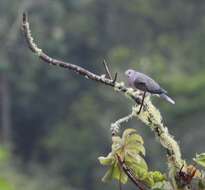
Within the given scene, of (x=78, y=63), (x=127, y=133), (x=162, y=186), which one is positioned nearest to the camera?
(x=162, y=186)

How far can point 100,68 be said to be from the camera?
3097cm

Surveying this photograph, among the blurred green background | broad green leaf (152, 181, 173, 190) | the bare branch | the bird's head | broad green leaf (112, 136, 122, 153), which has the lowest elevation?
broad green leaf (152, 181, 173, 190)

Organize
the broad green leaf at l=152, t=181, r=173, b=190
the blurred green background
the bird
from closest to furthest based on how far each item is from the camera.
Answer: the broad green leaf at l=152, t=181, r=173, b=190
the bird
the blurred green background

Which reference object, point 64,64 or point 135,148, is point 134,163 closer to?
point 135,148

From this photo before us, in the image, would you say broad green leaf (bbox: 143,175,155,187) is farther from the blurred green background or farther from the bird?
the blurred green background

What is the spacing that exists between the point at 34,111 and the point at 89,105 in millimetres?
2146

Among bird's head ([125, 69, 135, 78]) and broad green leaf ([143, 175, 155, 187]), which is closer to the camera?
broad green leaf ([143, 175, 155, 187])

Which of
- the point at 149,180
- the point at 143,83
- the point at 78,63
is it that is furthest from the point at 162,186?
the point at 78,63

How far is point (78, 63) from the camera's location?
30.7m

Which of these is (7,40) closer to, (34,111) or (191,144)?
(34,111)

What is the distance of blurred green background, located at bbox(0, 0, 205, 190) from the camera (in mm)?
26938

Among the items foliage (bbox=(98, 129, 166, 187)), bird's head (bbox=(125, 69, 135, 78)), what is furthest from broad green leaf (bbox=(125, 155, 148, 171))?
bird's head (bbox=(125, 69, 135, 78))

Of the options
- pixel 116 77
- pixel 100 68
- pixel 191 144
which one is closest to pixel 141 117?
pixel 116 77

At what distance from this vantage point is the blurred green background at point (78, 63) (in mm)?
26938
